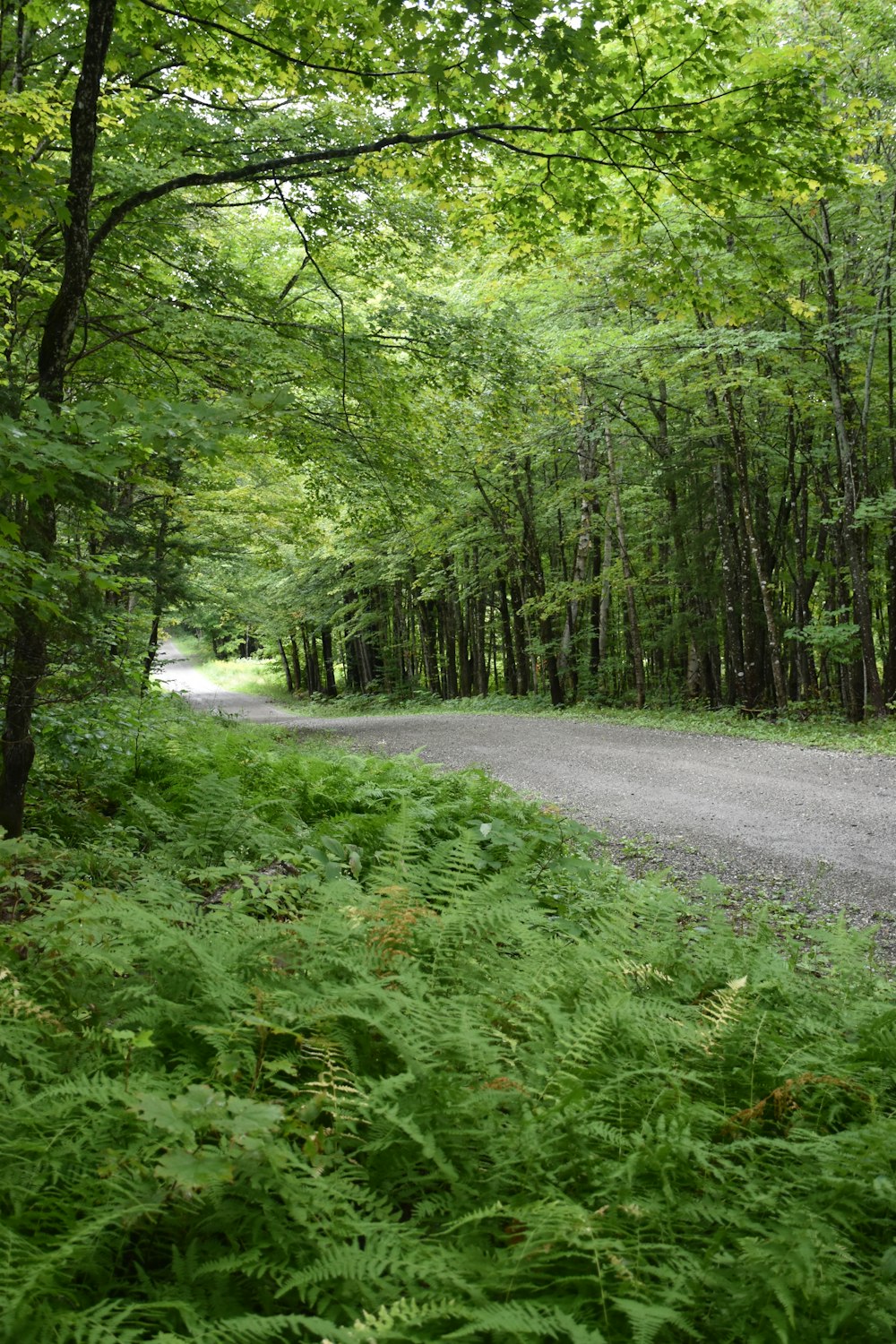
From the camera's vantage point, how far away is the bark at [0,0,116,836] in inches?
165

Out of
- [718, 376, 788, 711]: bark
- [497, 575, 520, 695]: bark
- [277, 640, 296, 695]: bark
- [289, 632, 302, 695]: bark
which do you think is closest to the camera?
[718, 376, 788, 711]: bark

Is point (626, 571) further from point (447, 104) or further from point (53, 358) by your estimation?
point (53, 358)

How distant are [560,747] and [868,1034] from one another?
10003mm

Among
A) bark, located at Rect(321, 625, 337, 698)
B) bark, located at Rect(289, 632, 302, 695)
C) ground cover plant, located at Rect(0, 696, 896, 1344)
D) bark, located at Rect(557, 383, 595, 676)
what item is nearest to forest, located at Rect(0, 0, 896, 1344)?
ground cover plant, located at Rect(0, 696, 896, 1344)

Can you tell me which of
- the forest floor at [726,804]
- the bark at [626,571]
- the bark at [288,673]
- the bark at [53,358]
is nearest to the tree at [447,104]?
the bark at [53,358]

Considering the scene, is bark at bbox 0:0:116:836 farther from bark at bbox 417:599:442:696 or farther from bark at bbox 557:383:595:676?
bark at bbox 417:599:442:696

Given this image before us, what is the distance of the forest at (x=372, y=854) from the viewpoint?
5.20ft

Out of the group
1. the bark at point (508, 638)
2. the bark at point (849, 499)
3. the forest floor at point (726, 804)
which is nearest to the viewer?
the forest floor at point (726, 804)

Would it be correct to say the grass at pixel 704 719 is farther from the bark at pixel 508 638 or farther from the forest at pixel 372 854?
the forest at pixel 372 854

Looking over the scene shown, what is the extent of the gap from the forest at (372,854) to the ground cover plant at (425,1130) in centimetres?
2

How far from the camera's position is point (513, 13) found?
3.81 metres

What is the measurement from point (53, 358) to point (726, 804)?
24.4 ft

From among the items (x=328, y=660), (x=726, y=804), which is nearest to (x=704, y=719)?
(x=726, y=804)

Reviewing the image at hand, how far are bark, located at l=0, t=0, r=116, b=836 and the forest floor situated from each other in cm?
388
